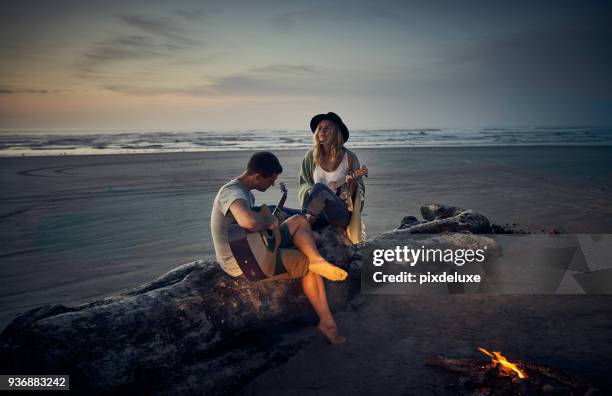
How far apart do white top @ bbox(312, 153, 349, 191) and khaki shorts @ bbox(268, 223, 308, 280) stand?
1887mm

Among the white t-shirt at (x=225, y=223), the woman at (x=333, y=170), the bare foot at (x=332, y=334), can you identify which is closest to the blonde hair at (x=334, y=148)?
the woman at (x=333, y=170)

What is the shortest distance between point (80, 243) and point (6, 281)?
1976 millimetres

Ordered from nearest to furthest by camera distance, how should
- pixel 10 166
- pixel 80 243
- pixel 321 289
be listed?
pixel 321 289 < pixel 80 243 < pixel 10 166

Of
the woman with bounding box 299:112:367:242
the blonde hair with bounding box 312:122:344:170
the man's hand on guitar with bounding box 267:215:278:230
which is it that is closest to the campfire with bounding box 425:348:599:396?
the man's hand on guitar with bounding box 267:215:278:230

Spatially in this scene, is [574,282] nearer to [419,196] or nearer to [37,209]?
[419,196]

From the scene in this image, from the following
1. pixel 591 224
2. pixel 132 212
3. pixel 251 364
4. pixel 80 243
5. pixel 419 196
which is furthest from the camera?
pixel 419 196

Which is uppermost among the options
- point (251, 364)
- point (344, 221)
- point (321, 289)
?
point (344, 221)

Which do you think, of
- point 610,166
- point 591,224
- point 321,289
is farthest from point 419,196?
point 610,166

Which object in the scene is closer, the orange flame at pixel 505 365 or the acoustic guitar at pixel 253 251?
the orange flame at pixel 505 365

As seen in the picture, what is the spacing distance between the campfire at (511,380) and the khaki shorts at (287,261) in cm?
175

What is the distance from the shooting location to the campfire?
327 cm

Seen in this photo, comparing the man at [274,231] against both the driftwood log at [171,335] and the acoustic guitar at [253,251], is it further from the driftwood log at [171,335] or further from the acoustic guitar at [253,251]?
the driftwood log at [171,335]

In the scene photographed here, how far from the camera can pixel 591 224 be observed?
29.4 ft

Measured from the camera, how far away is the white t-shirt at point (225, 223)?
426 cm
